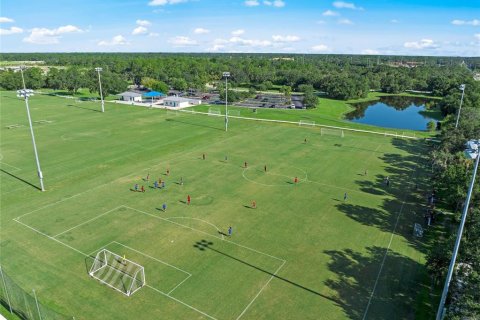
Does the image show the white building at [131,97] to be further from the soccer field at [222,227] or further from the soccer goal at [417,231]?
the soccer goal at [417,231]

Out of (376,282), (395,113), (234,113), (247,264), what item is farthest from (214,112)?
(376,282)

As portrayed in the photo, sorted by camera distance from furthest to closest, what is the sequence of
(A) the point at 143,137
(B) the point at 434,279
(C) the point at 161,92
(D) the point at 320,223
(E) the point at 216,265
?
(C) the point at 161,92 < (A) the point at 143,137 < (D) the point at 320,223 < (E) the point at 216,265 < (B) the point at 434,279

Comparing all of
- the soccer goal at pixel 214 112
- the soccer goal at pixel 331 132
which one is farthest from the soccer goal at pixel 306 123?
the soccer goal at pixel 214 112

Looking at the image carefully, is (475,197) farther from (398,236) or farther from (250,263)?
(250,263)

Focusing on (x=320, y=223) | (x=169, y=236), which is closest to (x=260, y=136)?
(x=320, y=223)

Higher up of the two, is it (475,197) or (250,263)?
(475,197)

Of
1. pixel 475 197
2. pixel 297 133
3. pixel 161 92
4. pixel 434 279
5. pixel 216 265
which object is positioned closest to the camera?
pixel 434 279

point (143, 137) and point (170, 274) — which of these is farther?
point (143, 137)
